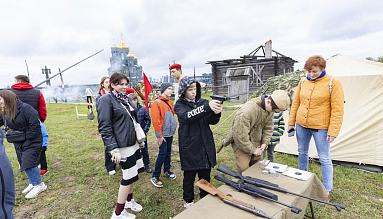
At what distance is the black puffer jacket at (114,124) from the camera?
2.22m

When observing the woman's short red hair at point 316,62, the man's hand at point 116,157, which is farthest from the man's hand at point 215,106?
the woman's short red hair at point 316,62

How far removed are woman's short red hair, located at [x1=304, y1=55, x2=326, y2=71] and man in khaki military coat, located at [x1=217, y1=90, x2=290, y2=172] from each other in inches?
30.0

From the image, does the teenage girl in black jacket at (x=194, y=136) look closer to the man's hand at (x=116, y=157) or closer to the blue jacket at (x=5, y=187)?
the man's hand at (x=116, y=157)

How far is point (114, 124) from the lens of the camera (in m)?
2.34

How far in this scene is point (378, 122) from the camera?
3.61 meters

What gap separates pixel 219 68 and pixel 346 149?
17208 millimetres

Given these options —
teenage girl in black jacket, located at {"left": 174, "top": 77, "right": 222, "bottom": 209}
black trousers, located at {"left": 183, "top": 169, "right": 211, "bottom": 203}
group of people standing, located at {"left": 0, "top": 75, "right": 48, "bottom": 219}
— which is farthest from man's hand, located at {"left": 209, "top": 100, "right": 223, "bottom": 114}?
group of people standing, located at {"left": 0, "top": 75, "right": 48, "bottom": 219}

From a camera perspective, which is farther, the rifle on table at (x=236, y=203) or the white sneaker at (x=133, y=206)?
the white sneaker at (x=133, y=206)

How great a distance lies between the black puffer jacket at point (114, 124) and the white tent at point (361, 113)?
4.56 meters

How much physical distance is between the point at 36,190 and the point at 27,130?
1267 millimetres

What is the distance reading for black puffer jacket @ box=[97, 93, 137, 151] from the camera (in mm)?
2223

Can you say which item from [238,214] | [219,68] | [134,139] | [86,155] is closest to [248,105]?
[238,214]

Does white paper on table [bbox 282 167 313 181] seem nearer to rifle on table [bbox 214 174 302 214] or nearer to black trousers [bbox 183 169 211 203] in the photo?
rifle on table [bbox 214 174 302 214]

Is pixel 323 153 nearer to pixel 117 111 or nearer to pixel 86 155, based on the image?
pixel 117 111
